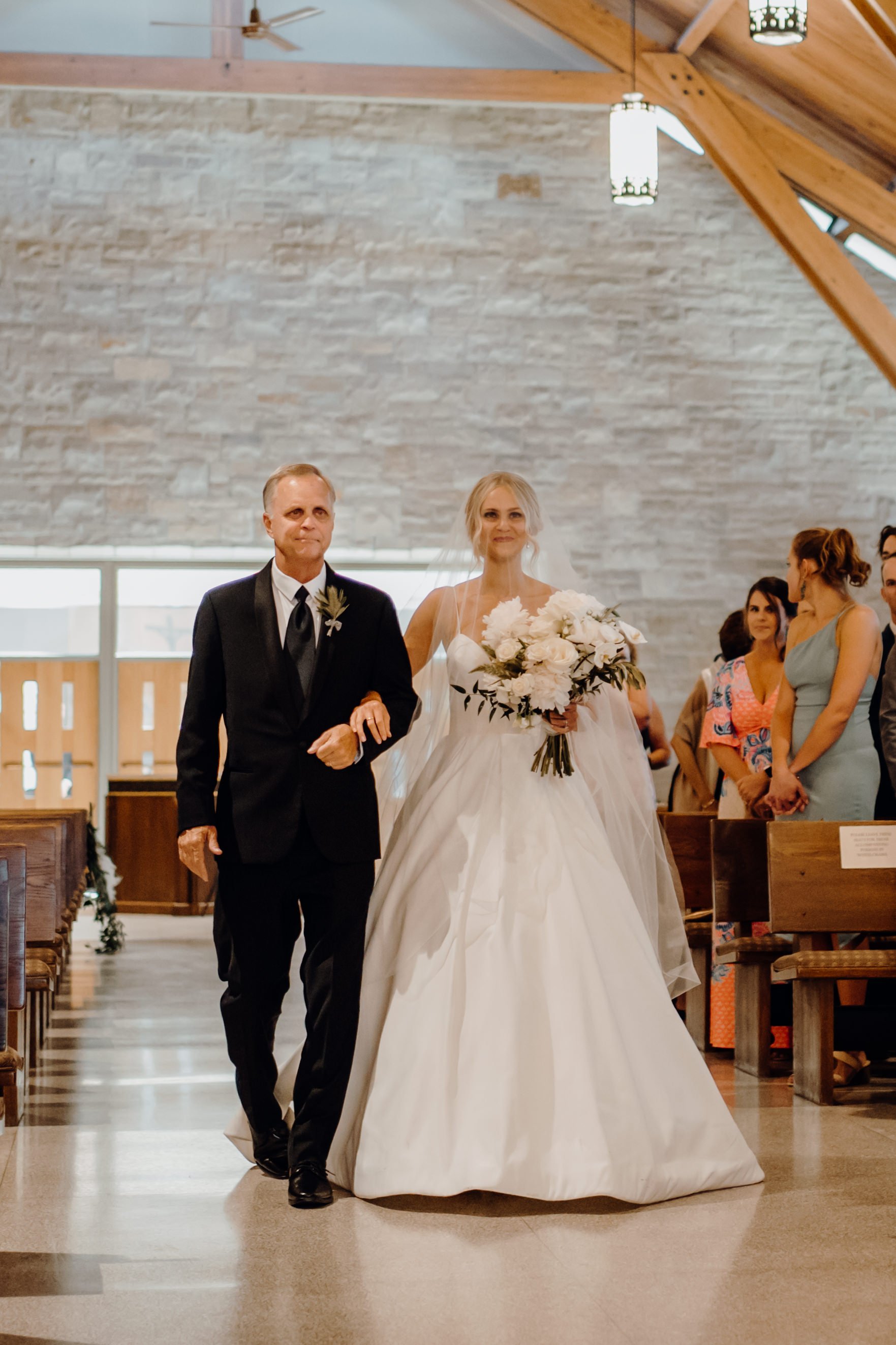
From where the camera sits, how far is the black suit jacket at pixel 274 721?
3.22 metres

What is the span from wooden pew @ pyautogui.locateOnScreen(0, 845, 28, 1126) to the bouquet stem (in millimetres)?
1387

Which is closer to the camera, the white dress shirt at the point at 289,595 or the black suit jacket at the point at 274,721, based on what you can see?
the black suit jacket at the point at 274,721

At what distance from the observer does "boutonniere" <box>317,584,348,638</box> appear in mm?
3270

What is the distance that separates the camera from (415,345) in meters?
11.1

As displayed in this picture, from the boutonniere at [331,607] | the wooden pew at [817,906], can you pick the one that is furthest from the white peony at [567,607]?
the wooden pew at [817,906]

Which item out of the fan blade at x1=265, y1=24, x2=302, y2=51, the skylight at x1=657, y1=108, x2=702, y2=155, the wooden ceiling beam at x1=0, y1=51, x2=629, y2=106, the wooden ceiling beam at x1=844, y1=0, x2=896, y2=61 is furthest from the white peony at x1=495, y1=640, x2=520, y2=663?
the skylight at x1=657, y1=108, x2=702, y2=155

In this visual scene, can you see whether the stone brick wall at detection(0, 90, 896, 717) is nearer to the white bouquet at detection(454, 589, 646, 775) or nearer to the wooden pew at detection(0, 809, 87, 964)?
the wooden pew at detection(0, 809, 87, 964)

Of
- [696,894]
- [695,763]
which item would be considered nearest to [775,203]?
[695,763]

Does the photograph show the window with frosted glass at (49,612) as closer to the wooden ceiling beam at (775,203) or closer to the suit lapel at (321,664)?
the wooden ceiling beam at (775,203)

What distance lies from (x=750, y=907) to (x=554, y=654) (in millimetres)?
1717

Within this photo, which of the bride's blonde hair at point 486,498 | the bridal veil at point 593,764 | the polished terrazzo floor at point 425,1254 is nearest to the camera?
the polished terrazzo floor at point 425,1254

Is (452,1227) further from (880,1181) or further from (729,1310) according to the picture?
(880,1181)

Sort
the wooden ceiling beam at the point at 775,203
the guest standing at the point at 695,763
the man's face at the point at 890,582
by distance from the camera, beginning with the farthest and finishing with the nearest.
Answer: the wooden ceiling beam at the point at 775,203, the guest standing at the point at 695,763, the man's face at the point at 890,582

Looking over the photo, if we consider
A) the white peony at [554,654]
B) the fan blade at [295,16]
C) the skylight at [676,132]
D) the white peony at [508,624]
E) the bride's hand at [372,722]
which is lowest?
the bride's hand at [372,722]
